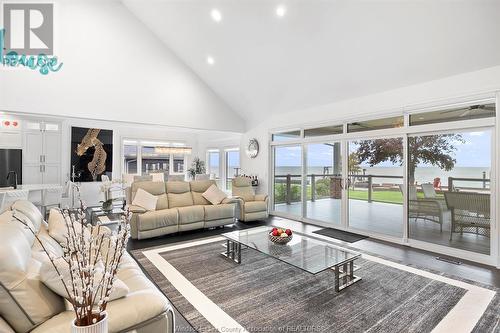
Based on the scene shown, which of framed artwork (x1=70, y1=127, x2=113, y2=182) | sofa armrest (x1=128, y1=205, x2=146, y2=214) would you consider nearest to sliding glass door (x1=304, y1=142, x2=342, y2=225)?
sofa armrest (x1=128, y1=205, x2=146, y2=214)

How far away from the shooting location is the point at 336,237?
4.73 m

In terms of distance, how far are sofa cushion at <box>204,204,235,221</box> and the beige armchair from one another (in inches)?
14.8

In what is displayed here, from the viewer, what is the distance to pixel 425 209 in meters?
4.27

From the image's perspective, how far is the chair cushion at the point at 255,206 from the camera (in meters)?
5.72

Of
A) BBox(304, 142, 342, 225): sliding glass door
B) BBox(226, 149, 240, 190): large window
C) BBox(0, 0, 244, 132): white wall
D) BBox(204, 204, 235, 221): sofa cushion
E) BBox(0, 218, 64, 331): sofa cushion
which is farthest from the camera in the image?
BBox(226, 149, 240, 190): large window

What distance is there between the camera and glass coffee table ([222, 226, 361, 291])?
2717mm

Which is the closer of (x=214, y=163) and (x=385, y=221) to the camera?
(x=385, y=221)

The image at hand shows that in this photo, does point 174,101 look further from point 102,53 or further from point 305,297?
point 305,297

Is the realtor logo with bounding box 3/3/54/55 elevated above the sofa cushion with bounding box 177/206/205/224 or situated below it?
above

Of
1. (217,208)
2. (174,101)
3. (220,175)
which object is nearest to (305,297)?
(217,208)

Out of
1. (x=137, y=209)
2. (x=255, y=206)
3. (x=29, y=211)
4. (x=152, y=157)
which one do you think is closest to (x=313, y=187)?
(x=255, y=206)

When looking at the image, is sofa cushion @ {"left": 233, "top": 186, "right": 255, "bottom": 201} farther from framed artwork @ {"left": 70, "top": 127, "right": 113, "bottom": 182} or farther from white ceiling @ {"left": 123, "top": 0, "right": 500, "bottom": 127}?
framed artwork @ {"left": 70, "top": 127, "right": 113, "bottom": 182}

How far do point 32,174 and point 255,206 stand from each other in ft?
18.2

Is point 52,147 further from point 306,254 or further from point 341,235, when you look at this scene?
point 341,235
